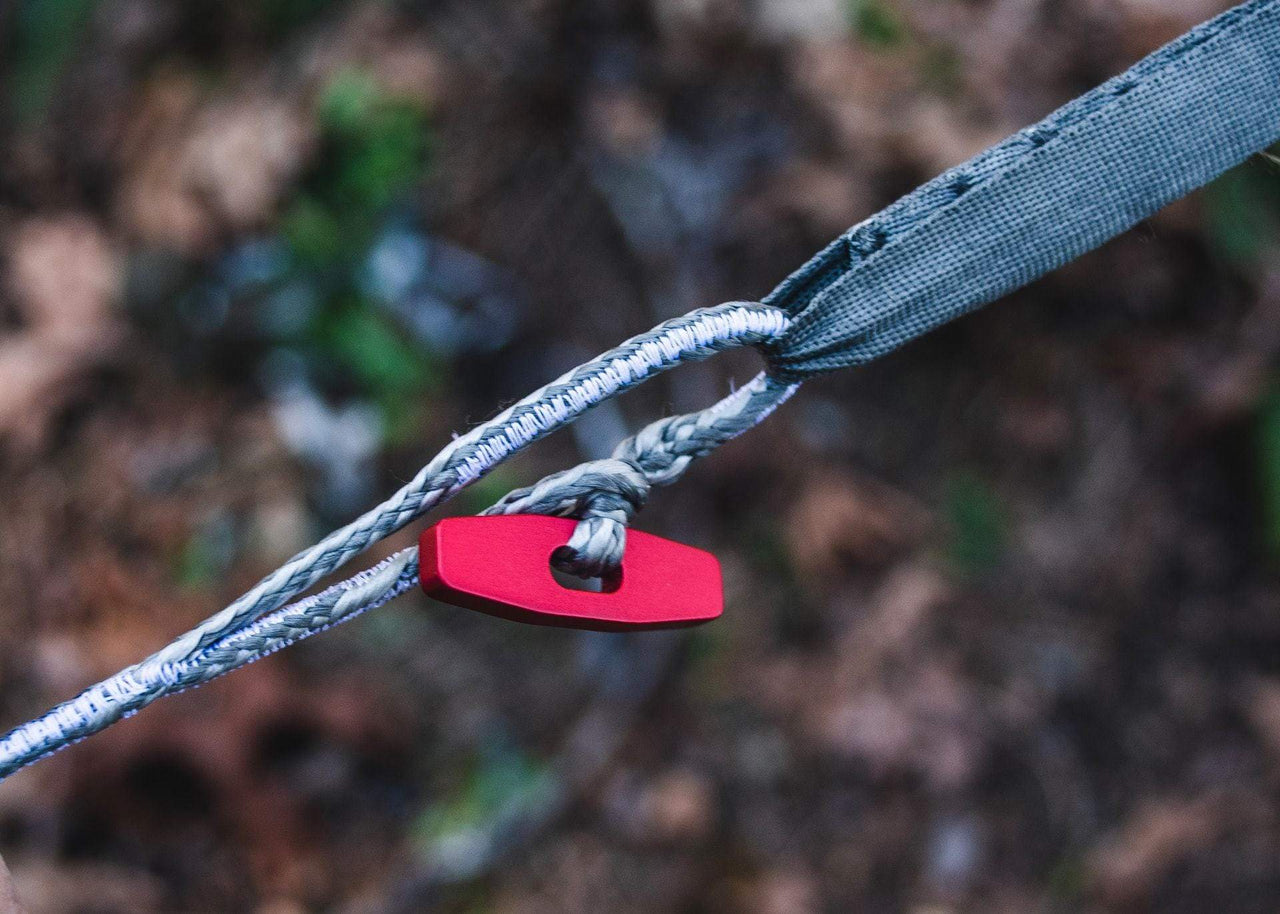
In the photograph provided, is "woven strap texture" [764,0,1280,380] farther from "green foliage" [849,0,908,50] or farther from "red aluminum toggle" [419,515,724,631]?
"green foliage" [849,0,908,50]

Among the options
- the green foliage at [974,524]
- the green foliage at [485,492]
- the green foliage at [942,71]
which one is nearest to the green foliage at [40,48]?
the green foliage at [485,492]

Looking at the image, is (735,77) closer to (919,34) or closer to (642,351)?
(919,34)

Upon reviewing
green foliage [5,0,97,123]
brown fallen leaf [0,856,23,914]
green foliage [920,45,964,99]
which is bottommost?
brown fallen leaf [0,856,23,914]

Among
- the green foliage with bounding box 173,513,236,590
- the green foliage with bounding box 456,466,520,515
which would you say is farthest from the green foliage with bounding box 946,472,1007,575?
the green foliage with bounding box 173,513,236,590

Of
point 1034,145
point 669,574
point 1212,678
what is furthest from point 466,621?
point 1212,678

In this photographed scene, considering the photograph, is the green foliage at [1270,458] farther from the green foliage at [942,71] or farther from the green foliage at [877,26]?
the green foliage at [877,26]
